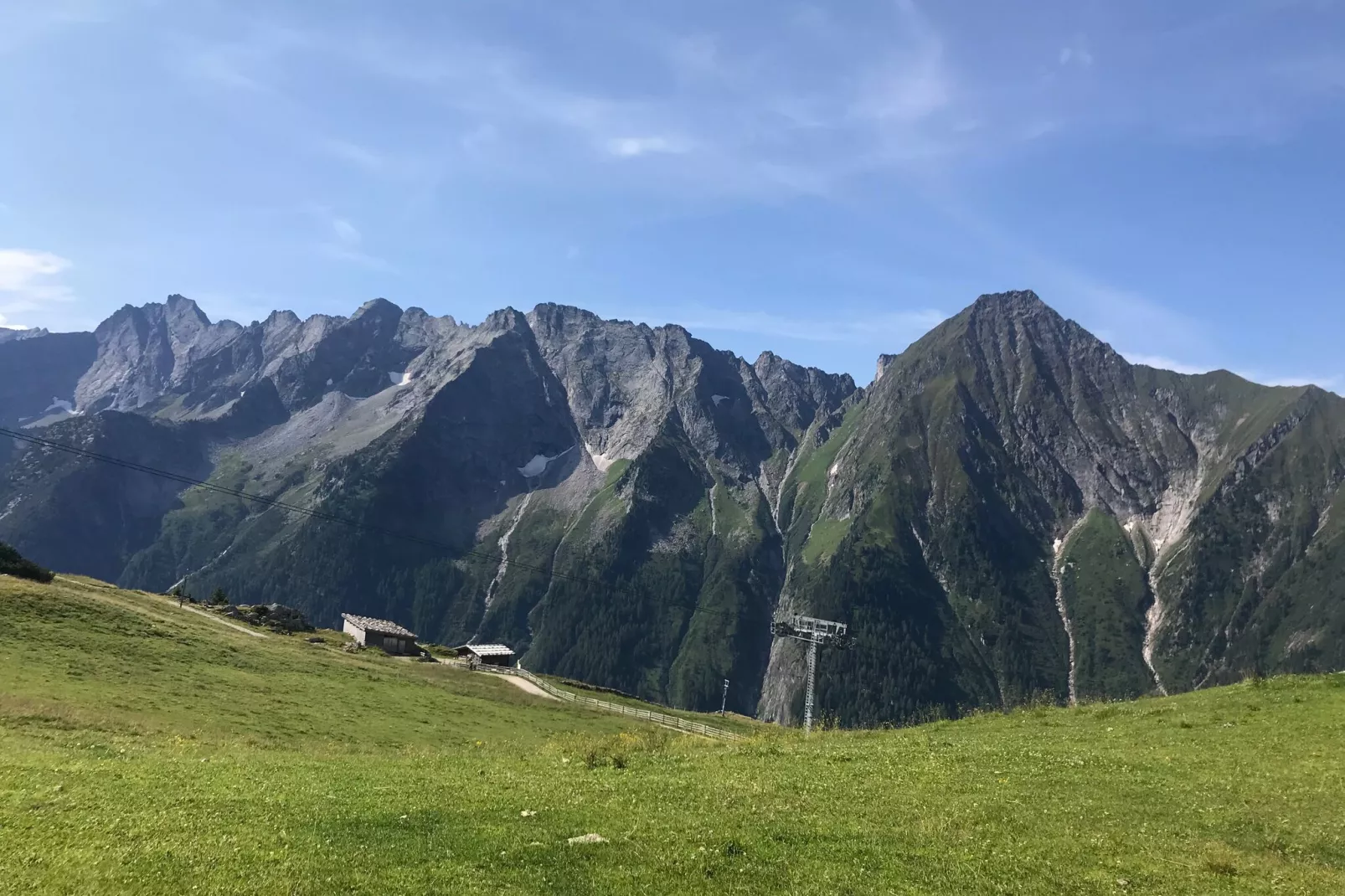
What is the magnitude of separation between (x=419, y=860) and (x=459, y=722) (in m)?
46.4

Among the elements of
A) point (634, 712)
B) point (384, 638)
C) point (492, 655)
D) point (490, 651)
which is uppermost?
point (634, 712)

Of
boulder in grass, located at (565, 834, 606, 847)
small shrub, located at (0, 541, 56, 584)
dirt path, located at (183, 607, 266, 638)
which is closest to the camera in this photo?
boulder in grass, located at (565, 834, 606, 847)

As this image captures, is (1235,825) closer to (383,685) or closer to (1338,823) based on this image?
(1338,823)

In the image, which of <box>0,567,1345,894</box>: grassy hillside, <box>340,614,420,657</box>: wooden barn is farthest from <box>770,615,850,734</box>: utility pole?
<box>340,614,420,657</box>: wooden barn

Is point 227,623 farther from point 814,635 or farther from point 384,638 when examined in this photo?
point 814,635

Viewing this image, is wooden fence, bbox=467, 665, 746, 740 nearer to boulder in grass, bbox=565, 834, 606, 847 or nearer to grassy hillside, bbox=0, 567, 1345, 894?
grassy hillside, bbox=0, 567, 1345, 894

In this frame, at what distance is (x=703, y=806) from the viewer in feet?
74.8

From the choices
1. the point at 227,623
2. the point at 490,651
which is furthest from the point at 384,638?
the point at 227,623

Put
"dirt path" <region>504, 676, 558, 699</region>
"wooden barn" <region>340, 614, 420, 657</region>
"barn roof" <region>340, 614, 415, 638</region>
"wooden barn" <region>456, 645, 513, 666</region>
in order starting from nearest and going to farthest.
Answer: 1. "dirt path" <region>504, 676, 558, 699</region>
2. "wooden barn" <region>340, 614, 420, 657</region>
3. "barn roof" <region>340, 614, 415, 638</region>
4. "wooden barn" <region>456, 645, 513, 666</region>

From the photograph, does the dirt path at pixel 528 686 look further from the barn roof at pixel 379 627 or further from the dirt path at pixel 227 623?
the dirt path at pixel 227 623

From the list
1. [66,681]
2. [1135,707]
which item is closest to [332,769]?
[66,681]

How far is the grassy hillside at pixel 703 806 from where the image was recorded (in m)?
16.8

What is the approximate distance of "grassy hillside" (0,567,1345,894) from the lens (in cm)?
1677

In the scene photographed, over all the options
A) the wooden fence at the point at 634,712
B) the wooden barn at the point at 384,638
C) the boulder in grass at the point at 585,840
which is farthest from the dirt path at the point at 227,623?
the boulder in grass at the point at 585,840
